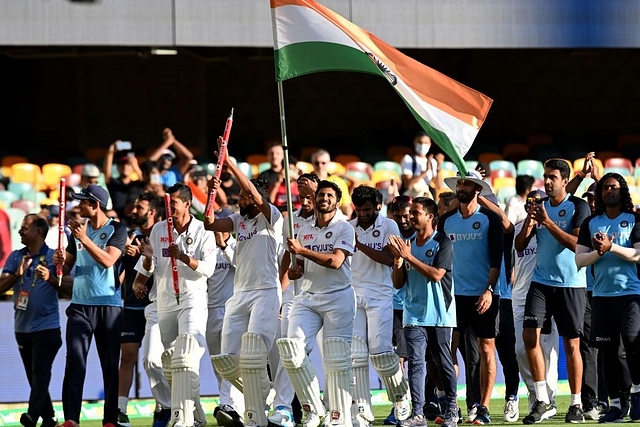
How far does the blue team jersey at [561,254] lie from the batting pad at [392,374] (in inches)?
63.0

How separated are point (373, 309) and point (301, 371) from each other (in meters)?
1.39

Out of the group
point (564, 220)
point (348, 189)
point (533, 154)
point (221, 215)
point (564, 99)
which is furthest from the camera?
point (564, 99)

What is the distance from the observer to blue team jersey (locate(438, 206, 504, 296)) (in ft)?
40.3

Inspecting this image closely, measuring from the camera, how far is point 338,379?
35.4 feet

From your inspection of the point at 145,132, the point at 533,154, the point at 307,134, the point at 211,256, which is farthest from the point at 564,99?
the point at 211,256

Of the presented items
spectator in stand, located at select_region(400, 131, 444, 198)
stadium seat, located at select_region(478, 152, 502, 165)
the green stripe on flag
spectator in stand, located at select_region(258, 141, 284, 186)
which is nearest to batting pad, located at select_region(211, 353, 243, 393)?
the green stripe on flag

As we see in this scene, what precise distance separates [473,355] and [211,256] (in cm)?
270

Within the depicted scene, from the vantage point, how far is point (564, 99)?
83.4ft

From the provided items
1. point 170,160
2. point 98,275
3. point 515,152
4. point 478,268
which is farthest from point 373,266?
point 515,152

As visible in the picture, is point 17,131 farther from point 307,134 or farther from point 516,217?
point 516,217

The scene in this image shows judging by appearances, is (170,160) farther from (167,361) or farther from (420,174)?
(167,361)

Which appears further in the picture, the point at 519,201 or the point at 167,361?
the point at 519,201

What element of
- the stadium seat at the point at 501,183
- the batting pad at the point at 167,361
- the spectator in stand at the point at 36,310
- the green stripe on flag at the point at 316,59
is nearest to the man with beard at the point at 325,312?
the green stripe on flag at the point at 316,59

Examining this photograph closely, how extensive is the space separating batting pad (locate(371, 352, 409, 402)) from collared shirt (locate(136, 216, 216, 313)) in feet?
5.30
